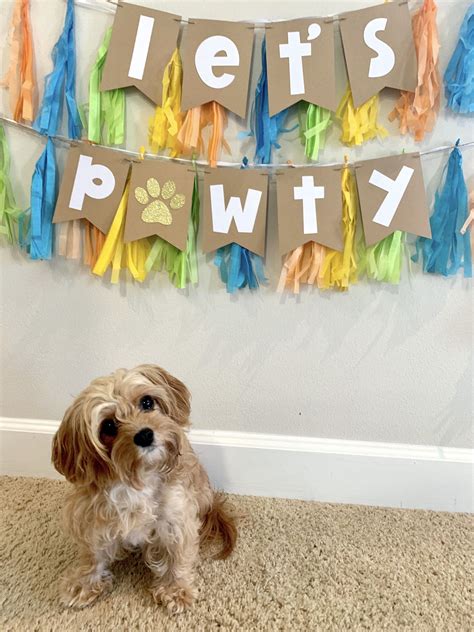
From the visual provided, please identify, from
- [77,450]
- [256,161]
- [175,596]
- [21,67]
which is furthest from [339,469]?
[21,67]

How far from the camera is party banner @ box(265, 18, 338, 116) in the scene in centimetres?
115

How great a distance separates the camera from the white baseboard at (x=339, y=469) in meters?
1.45

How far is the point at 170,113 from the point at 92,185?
27cm

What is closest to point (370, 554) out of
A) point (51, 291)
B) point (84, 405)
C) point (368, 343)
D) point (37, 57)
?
point (368, 343)

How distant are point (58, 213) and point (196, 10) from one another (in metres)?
0.61

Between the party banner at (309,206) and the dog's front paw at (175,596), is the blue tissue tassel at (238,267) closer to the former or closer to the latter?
the party banner at (309,206)

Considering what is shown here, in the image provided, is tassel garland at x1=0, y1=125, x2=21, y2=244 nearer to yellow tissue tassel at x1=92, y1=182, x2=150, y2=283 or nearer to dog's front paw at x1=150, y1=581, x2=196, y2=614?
yellow tissue tassel at x1=92, y1=182, x2=150, y2=283

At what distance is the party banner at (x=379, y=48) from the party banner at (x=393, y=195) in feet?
0.53

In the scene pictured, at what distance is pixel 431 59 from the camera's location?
1.13 meters

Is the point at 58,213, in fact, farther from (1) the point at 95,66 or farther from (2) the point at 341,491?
(2) the point at 341,491

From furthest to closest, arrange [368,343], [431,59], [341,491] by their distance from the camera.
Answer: [341,491]
[368,343]
[431,59]

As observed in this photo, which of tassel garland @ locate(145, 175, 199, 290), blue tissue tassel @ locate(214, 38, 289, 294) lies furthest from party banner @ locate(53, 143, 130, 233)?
blue tissue tassel @ locate(214, 38, 289, 294)

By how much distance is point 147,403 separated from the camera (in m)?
1.08

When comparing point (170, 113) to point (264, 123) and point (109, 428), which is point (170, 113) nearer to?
point (264, 123)
